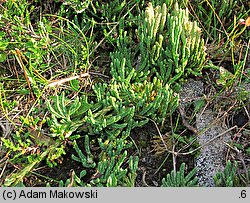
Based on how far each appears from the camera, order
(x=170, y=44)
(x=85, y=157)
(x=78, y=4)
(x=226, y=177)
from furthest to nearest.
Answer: (x=78, y=4) → (x=170, y=44) → (x=85, y=157) → (x=226, y=177)

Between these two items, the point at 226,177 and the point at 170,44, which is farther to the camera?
the point at 170,44

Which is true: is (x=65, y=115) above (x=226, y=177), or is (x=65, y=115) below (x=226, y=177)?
above

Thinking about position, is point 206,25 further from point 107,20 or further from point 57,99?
point 57,99

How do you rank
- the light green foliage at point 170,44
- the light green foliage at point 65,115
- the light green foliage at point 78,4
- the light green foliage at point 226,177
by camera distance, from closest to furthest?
the light green foliage at point 226,177 → the light green foliage at point 65,115 → the light green foliage at point 170,44 → the light green foliage at point 78,4

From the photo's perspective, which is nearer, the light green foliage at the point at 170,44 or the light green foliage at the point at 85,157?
the light green foliage at the point at 85,157

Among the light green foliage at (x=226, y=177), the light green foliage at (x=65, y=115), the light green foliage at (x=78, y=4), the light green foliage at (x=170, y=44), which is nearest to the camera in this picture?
the light green foliage at (x=226, y=177)

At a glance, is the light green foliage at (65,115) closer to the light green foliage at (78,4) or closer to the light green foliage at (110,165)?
the light green foliage at (110,165)

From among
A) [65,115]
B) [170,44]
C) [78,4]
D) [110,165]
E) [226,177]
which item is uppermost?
[78,4]

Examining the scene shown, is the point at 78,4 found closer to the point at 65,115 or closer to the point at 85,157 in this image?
the point at 65,115

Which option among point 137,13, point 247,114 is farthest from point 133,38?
point 247,114

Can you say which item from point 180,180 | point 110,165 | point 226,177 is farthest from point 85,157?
point 226,177

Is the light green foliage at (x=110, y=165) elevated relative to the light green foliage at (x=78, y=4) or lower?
lower

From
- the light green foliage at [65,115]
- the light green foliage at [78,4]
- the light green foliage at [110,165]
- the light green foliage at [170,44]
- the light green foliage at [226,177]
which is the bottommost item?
the light green foliage at [226,177]

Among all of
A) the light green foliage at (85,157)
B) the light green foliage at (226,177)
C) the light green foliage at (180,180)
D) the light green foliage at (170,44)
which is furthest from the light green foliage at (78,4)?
the light green foliage at (226,177)
